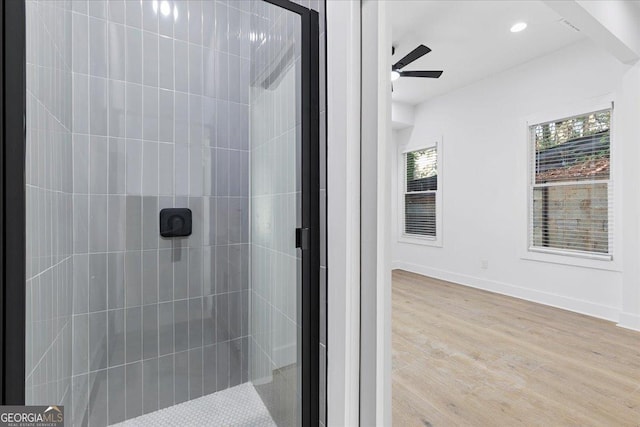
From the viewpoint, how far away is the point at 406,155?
538 centimetres

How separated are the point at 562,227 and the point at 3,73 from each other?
4.31 m

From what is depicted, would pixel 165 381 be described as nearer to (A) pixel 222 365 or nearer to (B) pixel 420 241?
(A) pixel 222 365

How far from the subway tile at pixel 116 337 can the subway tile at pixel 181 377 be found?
26 centimetres

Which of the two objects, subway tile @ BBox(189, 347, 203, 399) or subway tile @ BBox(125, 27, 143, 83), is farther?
subway tile @ BBox(189, 347, 203, 399)

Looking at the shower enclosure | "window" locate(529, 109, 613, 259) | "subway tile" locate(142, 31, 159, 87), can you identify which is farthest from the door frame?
"window" locate(529, 109, 613, 259)

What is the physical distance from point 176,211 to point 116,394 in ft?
3.11

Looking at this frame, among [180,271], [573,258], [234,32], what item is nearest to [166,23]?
[234,32]

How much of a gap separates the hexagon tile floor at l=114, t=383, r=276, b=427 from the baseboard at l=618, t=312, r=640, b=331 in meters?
3.22

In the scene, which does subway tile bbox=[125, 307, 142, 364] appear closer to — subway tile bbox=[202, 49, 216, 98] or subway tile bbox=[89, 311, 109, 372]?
subway tile bbox=[89, 311, 109, 372]

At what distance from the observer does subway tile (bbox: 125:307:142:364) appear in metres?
1.63

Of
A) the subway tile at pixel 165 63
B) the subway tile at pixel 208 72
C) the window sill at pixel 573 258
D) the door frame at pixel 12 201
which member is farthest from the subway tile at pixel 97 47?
the window sill at pixel 573 258

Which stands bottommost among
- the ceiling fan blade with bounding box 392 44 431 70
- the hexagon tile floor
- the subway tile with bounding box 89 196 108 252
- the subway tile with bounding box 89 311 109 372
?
the hexagon tile floor

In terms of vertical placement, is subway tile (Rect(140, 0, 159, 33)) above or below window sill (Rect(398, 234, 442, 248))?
above

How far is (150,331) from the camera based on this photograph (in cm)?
168
